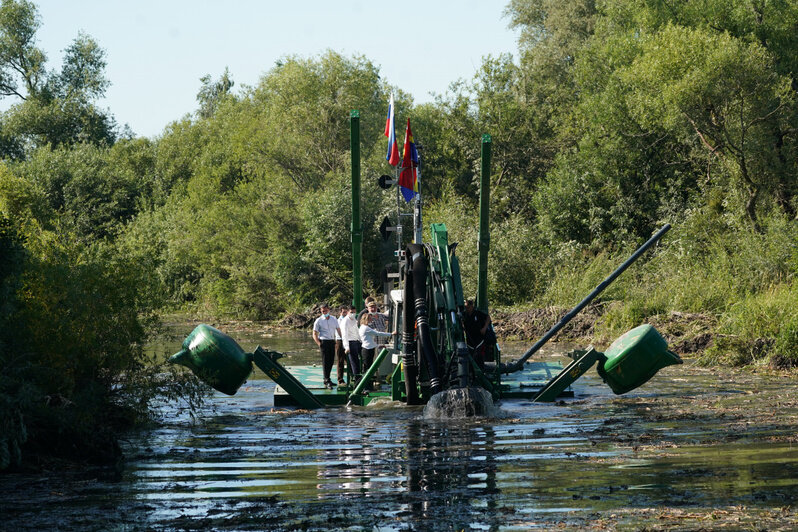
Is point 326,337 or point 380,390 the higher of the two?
point 326,337

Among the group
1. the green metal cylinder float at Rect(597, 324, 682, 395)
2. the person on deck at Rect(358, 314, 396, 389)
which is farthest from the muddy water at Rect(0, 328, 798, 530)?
the person on deck at Rect(358, 314, 396, 389)

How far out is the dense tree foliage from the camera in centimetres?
1455

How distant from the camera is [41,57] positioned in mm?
72750

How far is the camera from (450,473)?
11125mm

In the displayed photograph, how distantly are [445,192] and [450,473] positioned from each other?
123ft

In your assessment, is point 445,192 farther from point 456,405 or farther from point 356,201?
point 456,405

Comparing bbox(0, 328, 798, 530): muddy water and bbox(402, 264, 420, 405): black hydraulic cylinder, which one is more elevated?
bbox(402, 264, 420, 405): black hydraulic cylinder

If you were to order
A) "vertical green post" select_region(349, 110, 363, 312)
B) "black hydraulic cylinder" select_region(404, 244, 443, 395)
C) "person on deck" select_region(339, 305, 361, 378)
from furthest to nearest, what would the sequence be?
"person on deck" select_region(339, 305, 361, 378)
"vertical green post" select_region(349, 110, 363, 312)
"black hydraulic cylinder" select_region(404, 244, 443, 395)

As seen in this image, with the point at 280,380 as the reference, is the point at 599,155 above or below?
above

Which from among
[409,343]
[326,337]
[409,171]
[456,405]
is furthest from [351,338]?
[456,405]

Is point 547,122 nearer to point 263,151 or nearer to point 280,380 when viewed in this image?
point 263,151

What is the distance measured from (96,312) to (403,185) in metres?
6.93

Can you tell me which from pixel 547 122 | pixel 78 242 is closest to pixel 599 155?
pixel 547 122

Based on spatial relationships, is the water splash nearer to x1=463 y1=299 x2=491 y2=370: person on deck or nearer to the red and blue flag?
x1=463 y1=299 x2=491 y2=370: person on deck
